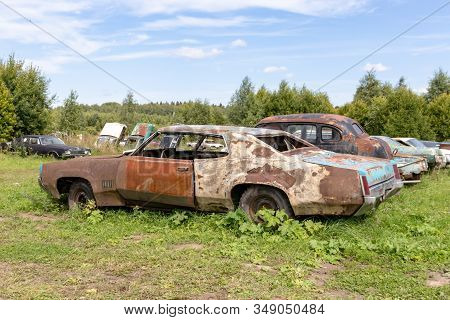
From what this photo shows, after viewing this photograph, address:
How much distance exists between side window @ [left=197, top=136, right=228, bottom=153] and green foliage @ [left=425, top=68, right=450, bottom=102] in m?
34.3

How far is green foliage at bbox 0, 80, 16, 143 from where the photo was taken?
22922 mm

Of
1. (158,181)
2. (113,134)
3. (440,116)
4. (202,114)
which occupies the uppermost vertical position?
(202,114)

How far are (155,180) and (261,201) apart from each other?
156 centimetres

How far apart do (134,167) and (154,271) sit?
7.84 ft

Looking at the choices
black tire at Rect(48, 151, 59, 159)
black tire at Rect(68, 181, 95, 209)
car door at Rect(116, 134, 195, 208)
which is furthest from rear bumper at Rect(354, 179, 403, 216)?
black tire at Rect(48, 151, 59, 159)

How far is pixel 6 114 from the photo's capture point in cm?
2305

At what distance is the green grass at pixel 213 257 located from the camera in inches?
160

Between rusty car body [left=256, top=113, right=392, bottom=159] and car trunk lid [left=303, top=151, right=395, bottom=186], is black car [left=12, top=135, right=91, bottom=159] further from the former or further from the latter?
car trunk lid [left=303, top=151, right=395, bottom=186]

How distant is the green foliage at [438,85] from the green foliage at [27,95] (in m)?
29.3

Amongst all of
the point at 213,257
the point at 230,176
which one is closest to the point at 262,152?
the point at 230,176

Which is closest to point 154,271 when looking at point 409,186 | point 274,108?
point 409,186

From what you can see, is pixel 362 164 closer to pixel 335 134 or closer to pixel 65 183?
pixel 335 134

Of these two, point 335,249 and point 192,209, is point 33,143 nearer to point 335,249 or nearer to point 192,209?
point 192,209

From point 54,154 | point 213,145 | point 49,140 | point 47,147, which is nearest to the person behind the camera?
point 213,145
